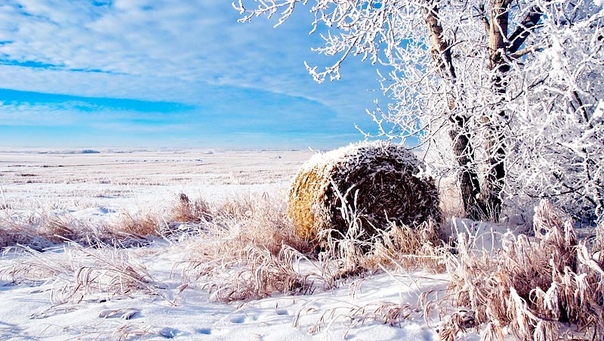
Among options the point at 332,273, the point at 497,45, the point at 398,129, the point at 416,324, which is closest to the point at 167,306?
the point at 332,273

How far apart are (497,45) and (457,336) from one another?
384cm

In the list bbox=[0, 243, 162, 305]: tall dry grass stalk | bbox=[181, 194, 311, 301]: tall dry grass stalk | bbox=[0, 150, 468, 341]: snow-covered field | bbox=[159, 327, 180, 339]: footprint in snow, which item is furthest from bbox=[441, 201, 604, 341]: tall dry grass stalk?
bbox=[0, 243, 162, 305]: tall dry grass stalk

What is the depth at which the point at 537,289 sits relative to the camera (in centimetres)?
231

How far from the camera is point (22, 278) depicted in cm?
413

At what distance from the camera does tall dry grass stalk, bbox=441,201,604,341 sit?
225 centimetres

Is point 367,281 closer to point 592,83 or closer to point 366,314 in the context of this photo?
point 366,314

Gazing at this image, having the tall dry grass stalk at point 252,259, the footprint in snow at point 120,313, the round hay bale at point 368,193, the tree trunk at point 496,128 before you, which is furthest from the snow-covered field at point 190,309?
the tree trunk at point 496,128

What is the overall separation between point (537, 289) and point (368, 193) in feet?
7.59

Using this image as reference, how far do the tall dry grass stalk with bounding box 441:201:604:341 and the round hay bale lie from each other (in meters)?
1.71

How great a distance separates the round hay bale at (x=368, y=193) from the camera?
450 centimetres

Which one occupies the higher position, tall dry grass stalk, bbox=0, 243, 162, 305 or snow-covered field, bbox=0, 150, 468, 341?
tall dry grass stalk, bbox=0, 243, 162, 305

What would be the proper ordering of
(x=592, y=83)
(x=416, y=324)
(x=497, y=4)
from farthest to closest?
(x=497, y=4) → (x=592, y=83) → (x=416, y=324)

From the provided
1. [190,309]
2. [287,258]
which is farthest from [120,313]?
[287,258]

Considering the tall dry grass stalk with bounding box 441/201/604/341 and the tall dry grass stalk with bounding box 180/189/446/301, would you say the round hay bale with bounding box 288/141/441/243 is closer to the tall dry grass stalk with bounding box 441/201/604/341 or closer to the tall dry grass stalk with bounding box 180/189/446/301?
the tall dry grass stalk with bounding box 180/189/446/301
